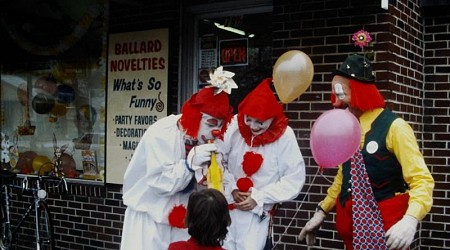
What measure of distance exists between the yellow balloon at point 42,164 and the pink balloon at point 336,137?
190 inches

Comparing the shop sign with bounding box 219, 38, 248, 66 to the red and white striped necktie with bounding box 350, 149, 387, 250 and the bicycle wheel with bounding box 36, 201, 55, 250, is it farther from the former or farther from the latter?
the red and white striped necktie with bounding box 350, 149, 387, 250

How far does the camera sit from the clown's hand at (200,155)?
13.1ft

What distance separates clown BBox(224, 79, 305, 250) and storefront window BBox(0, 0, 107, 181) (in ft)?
10.8

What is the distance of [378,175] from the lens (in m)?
3.94

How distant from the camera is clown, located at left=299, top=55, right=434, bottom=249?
3.74 m

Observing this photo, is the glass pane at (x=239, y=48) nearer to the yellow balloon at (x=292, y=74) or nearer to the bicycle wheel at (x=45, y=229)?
the yellow balloon at (x=292, y=74)

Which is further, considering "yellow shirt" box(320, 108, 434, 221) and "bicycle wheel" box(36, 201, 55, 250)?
"bicycle wheel" box(36, 201, 55, 250)

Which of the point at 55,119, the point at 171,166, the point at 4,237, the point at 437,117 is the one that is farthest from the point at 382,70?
the point at 4,237

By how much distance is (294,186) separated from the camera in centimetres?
421

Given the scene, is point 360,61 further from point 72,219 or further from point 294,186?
point 72,219

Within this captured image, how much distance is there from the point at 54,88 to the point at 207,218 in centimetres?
514

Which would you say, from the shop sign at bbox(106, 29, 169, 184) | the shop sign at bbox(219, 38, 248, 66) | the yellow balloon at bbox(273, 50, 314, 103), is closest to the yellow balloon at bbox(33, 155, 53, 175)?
the shop sign at bbox(106, 29, 169, 184)

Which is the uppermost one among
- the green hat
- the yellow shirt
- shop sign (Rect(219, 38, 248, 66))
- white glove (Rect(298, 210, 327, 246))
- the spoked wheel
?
shop sign (Rect(219, 38, 248, 66))

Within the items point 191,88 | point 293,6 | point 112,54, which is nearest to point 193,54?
point 191,88
